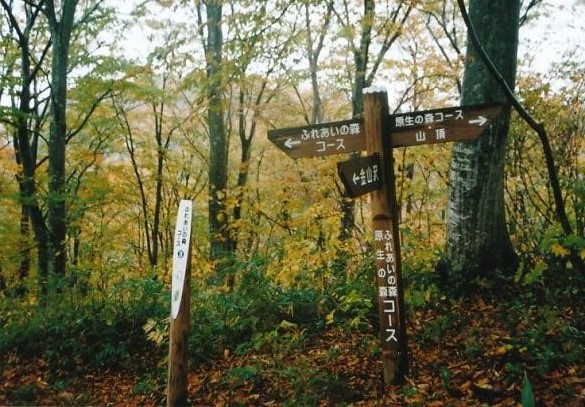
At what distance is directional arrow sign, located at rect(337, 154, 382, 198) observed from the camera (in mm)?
3188

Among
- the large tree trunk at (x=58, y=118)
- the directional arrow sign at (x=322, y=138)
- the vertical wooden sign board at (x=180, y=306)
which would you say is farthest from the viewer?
the large tree trunk at (x=58, y=118)

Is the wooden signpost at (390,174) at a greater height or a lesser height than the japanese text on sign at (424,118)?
lesser

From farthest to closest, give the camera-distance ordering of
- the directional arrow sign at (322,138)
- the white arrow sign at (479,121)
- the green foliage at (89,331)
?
the green foliage at (89,331) < the directional arrow sign at (322,138) < the white arrow sign at (479,121)

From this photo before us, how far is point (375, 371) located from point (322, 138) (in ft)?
7.50

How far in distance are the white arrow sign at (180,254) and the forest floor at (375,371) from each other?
4.07 ft

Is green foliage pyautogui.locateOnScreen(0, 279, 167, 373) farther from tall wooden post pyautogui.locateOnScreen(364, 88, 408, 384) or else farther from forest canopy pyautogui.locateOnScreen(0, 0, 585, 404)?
tall wooden post pyautogui.locateOnScreen(364, 88, 408, 384)

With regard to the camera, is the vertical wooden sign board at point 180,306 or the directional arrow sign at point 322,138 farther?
the vertical wooden sign board at point 180,306

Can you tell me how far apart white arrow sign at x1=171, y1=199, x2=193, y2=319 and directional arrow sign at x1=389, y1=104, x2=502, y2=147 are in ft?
6.48

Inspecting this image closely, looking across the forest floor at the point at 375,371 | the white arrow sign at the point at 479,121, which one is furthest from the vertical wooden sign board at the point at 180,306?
the white arrow sign at the point at 479,121

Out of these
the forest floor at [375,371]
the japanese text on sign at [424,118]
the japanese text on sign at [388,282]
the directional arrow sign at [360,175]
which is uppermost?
the japanese text on sign at [424,118]

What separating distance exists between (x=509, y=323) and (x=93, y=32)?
12.3m

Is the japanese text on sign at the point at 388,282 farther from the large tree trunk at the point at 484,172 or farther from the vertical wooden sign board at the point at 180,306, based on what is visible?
the large tree trunk at the point at 484,172

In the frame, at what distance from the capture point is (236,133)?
60.8 feet

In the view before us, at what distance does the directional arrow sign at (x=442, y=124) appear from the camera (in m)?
3.44
